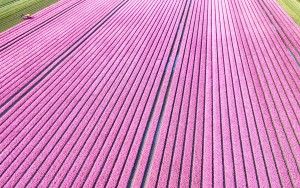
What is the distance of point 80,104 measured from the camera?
35.9 feet

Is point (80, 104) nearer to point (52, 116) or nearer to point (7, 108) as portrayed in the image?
point (52, 116)

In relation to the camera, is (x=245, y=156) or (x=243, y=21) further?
(x=243, y=21)

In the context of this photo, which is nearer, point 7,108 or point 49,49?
point 7,108

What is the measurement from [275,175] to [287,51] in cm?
734

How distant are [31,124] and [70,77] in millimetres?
2922

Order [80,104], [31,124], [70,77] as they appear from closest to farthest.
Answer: [31,124] → [80,104] → [70,77]

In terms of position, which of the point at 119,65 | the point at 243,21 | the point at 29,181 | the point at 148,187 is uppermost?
the point at 243,21

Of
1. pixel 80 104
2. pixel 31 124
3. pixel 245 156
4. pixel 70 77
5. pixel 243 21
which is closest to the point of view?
pixel 245 156

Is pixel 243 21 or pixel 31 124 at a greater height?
pixel 243 21

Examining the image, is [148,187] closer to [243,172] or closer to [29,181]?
[243,172]

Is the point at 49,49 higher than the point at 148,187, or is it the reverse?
the point at 49,49

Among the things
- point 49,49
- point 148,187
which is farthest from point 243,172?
point 49,49

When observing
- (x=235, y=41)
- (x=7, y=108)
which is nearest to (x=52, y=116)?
(x=7, y=108)

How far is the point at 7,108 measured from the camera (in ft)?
36.6
